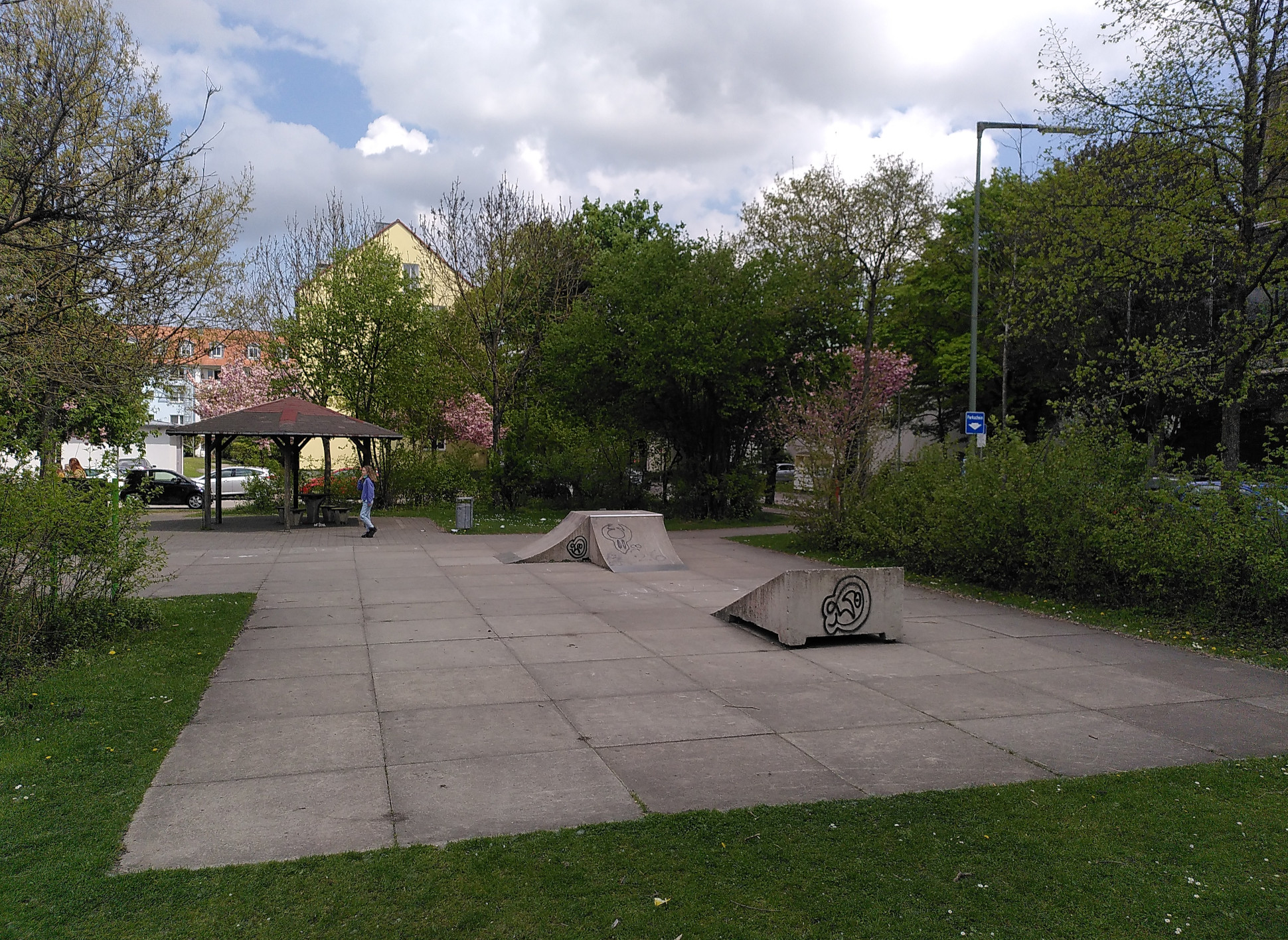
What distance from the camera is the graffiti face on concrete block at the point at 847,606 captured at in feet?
32.8

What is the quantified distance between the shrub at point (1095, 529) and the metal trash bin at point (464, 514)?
36.8ft

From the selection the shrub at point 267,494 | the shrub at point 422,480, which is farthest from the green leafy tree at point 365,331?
the shrub at point 267,494

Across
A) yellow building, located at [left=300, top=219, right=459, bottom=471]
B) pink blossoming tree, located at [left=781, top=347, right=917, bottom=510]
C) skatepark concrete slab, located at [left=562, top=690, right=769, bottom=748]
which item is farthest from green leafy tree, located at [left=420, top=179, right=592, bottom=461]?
skatepark concrete slab, located at [left=562, top=690, right=769, bottom=748]

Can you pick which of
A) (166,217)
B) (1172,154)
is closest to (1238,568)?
(1172,154)

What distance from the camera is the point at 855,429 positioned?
63.1ft

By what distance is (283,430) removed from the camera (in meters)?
23.7

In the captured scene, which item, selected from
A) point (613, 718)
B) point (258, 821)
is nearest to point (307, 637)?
point (613, 718)

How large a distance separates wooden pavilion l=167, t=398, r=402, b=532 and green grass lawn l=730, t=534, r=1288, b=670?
51.4ft

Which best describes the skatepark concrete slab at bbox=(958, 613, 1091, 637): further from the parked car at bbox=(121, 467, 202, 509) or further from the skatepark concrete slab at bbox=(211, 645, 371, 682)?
the parked car at bbox=(121, 467, 202, 509)

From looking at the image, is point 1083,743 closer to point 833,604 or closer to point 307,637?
point 833,604

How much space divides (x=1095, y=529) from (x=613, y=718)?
7.66m

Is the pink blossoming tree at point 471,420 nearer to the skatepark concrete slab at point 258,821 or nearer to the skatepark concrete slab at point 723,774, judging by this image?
the skatepark concrete slab at point 723,774

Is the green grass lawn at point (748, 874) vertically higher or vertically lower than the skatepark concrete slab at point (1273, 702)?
lower

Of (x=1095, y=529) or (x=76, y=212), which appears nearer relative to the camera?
(x=76, y=212)
